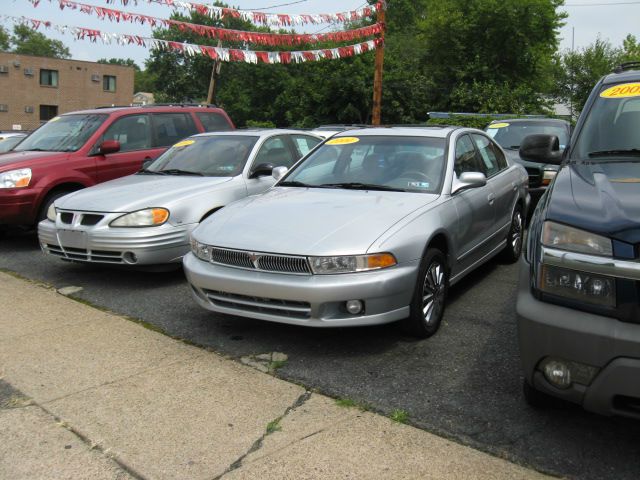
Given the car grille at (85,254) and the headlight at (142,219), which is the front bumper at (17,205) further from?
the headlight at (142,219)

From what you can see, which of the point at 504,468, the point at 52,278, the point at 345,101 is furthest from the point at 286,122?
the point at 504,468

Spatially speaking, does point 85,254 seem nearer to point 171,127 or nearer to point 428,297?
point 428,297

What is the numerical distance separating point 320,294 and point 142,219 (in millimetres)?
2582

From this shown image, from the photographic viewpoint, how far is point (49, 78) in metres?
55.2

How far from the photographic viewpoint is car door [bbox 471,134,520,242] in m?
5.89

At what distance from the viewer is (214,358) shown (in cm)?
414

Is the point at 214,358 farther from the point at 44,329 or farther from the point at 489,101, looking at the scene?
the point at 489,101

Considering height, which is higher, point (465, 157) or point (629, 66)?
point (629, 66)

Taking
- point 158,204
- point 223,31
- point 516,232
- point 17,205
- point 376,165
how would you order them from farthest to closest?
1. point 223,31
2. point 17,205
3. point 516,232
4. point 158,204
5. point 376,165

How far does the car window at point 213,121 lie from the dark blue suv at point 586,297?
698 centimetres

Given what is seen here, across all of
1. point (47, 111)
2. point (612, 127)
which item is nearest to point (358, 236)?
point (612, 127)

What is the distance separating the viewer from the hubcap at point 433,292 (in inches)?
170

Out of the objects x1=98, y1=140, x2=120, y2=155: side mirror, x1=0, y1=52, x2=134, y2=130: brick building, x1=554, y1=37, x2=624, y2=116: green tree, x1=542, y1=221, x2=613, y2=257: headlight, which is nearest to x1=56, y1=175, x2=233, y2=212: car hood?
x1=98, y1=140, x2=120, y2=155: side mirror

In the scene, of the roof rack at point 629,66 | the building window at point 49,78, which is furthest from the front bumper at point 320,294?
the building window at point 49,78
